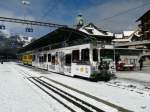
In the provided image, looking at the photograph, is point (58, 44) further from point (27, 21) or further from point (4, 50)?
point (4, 50)

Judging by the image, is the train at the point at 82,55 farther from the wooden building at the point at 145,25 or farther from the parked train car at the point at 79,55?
the wooden building at the point at 145,25

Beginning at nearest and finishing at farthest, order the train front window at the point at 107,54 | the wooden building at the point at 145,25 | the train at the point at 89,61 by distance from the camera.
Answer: the train at the point at 89,61 → the train front window at the point at 107,54 → the wooden building at the point at 145,25

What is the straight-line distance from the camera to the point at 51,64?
3353 centimetres

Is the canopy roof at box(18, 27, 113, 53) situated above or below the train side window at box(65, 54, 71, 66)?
above

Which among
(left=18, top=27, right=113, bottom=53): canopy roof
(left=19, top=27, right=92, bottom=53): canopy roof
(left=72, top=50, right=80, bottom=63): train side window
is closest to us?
(left=18, top=27, right=113, bottom=53): canopy roof

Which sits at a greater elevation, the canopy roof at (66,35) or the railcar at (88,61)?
the canopy roof at (66,35)

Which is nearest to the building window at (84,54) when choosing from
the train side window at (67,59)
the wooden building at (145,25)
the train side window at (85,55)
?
the train side window at (85,55)

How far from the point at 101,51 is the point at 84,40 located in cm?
152

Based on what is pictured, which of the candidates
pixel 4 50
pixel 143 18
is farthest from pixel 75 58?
pixel 4 50

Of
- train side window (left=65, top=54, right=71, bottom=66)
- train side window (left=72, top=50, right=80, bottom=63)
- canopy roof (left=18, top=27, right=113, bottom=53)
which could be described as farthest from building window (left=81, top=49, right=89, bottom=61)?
train side window (left=65, top=54, right=71, bottom=66)

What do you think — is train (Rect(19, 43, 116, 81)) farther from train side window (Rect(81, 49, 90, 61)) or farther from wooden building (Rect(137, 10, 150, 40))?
wooden building (Rect(137, 10, 150, 40))

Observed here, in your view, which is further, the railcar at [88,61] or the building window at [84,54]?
the building window at [84,54]

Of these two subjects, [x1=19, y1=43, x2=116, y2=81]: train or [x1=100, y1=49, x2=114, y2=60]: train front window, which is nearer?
[x1=19, y1=43, x2=116, y2=81]: train

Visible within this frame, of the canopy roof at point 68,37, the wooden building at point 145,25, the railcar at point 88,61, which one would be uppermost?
the wooden building at point 145,25
